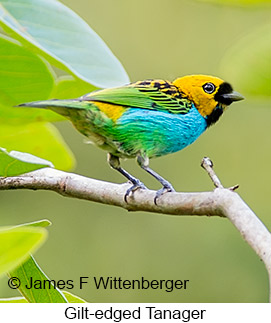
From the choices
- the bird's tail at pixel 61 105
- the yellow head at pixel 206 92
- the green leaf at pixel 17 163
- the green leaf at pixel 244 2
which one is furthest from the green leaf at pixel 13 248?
the yellow head at pixel 206 92

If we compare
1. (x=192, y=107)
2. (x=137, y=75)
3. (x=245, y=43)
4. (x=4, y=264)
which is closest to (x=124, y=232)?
(x=137, y=75)

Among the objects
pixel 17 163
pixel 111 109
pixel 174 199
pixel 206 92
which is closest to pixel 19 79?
pixel 17 163

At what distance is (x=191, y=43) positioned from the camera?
8.52 meters

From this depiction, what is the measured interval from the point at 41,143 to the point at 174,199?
613 mm

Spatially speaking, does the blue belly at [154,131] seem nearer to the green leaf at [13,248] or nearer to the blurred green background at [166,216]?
the green leaf at [13,248]

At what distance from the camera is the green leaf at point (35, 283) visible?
5.06 feet

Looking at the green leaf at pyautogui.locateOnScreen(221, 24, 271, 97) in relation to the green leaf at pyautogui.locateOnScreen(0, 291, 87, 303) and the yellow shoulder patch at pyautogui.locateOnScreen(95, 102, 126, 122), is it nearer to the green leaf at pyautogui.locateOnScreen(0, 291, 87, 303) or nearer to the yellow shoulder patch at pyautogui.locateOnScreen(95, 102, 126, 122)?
the green leaf at pyautogui.locateOnScreen(0, 291, 87, 303)

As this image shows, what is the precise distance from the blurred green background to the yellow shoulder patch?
14.9 ft

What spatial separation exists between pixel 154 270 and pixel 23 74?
6146 millimetres

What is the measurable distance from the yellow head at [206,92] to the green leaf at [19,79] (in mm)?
1121

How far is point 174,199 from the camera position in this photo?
5.47ft

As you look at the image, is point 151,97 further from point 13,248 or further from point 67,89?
point 13,248

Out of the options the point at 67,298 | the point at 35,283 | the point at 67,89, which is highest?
the point at 67,89

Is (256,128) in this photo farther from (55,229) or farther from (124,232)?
(55,229)
